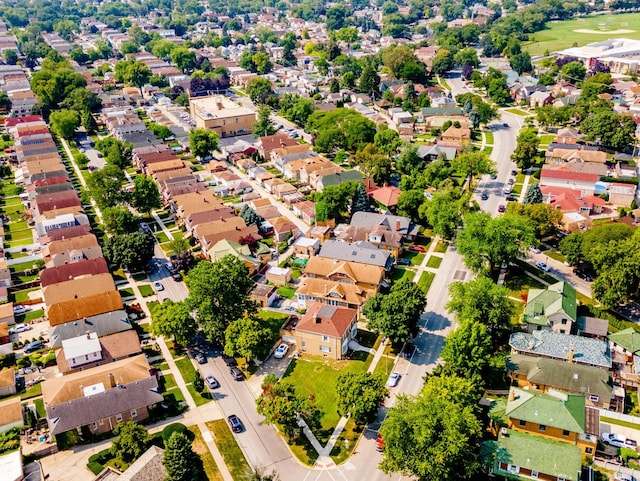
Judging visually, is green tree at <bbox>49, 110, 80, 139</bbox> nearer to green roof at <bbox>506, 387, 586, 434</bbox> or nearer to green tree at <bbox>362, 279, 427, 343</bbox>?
green tree at <bbox>362, 279, 427, 343</bbox>

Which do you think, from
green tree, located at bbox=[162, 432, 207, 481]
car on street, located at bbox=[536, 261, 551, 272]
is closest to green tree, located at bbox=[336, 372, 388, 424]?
green tree, located at bbox=[162, 432, 207, 481]

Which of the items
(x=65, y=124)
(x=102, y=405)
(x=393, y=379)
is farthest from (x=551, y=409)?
(x=65, y=124)

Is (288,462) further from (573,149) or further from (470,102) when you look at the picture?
(470,102)

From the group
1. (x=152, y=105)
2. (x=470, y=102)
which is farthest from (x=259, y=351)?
(x=152, y=105)

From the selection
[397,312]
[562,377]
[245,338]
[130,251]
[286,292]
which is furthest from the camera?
[130,251]

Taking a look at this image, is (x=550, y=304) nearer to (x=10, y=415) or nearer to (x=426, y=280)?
(x=426, y=280)

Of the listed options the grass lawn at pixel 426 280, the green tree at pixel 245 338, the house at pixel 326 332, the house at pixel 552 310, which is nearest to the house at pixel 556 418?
the house at pixel 552 310
